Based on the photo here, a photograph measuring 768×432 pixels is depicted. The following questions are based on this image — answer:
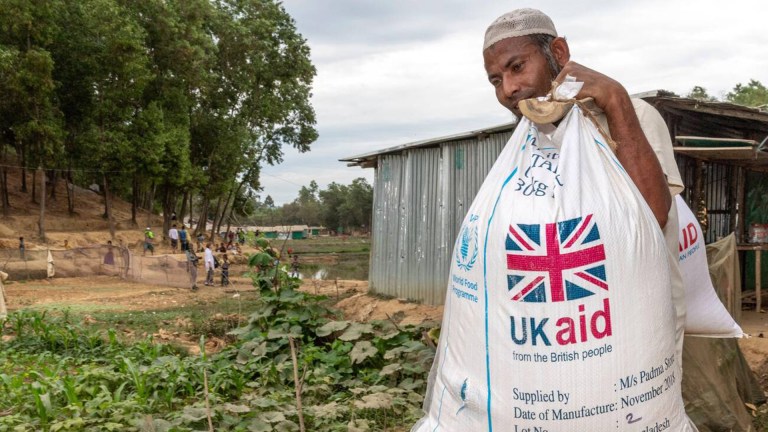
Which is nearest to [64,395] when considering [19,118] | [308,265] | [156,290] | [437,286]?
[437,286]

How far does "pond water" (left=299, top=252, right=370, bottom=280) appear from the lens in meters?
23.0

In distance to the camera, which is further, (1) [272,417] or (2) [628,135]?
(1) [272,417]

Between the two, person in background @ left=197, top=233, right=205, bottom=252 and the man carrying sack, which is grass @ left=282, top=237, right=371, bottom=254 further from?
the man carrying sack

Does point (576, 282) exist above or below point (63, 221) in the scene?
below

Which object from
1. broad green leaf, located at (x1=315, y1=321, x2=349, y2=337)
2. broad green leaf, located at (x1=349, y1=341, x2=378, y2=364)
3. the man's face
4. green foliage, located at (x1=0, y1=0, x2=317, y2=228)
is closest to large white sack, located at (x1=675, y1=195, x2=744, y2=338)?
the man's face

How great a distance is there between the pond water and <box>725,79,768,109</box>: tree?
1788 centimetres

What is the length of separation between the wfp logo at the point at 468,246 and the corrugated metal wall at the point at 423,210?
8.09 meters

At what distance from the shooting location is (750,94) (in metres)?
31.2

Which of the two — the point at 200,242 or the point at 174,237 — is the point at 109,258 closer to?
the point at 174,237

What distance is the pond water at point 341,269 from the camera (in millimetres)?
22969

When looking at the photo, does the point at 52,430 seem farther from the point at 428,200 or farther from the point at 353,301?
the point at 353,301

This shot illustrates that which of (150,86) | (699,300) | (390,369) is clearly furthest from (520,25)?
(150,86)

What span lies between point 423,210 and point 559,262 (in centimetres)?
992

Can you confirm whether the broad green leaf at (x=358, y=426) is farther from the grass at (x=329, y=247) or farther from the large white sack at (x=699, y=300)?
the grass at (x=329, y=247)
